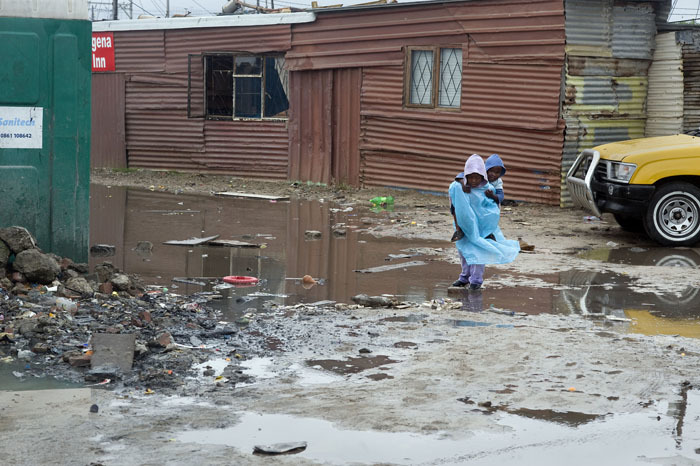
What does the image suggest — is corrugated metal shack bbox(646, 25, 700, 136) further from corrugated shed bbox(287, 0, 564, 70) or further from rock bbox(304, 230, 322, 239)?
rock bbox(304, 230, 322, 239)

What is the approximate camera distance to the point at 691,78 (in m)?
15.8

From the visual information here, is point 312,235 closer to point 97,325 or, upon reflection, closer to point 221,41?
point 97,325

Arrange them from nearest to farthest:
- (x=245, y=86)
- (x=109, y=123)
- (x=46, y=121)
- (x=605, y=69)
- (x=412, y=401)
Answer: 1. (x=412, y=401)
2. (x=46, y=121)
3. (x=605, y=69)
4. (x=245, y=86)
5. (x=109, y=123)

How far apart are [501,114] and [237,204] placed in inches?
187

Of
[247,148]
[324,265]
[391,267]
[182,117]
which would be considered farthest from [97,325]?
[182,117]

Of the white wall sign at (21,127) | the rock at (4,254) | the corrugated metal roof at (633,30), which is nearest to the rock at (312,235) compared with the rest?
the white wall sign at (21,127)

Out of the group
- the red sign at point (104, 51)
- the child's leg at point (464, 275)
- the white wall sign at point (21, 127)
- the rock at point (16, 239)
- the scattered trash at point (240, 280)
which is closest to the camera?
the rock at point (16, 239)

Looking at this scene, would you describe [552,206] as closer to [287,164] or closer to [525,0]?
[525,0]

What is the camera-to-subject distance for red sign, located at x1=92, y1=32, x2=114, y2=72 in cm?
2220

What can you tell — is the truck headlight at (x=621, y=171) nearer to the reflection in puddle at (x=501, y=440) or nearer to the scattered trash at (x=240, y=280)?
the scattered trash at (x=240, y=280)

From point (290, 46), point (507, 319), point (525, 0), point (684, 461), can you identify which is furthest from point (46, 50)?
point (290, 46)

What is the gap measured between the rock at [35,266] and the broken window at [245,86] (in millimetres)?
12312

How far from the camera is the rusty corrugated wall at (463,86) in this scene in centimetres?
1548

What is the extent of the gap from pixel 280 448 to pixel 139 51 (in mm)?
18593
